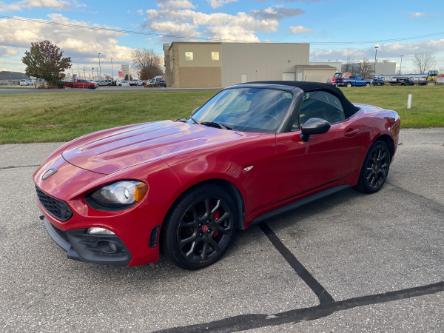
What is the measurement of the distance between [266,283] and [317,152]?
1.49 meters

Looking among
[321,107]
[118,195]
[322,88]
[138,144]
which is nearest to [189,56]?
[322,88]

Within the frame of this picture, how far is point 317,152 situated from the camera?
3.58 metres

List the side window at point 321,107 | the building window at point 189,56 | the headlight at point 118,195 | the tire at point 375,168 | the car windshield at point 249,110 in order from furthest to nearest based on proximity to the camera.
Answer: the building window at point 189,56, the tire at point 375,168, the side window at point 321,107, the car windshield at point 249,110, the headlight at point 118,195

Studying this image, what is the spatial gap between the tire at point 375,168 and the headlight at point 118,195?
9.96 ft

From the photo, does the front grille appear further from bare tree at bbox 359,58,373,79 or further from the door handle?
bare tree at bbox 359,58,373,79

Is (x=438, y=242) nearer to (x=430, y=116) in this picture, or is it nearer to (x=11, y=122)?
(x=430, y=116)

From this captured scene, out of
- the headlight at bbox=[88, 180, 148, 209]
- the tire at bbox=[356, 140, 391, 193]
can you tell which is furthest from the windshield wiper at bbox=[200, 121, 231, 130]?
the tire at bbox=[356, 140, 391, 193]

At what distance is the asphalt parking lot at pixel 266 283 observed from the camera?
2.31m

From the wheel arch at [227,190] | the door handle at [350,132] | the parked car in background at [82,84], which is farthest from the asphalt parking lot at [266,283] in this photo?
the parked car in background at [82,84]

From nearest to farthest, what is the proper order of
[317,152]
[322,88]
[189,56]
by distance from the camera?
[317,152] < [322,88] < [189,56]

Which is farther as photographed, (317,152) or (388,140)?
(388,140)

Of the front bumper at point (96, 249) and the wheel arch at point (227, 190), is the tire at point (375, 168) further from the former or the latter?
the front bumper at point (96, 249)

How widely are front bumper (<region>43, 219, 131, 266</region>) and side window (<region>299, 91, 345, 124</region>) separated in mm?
Answer: 2073

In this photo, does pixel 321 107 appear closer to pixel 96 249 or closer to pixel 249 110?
pixel 249 110
